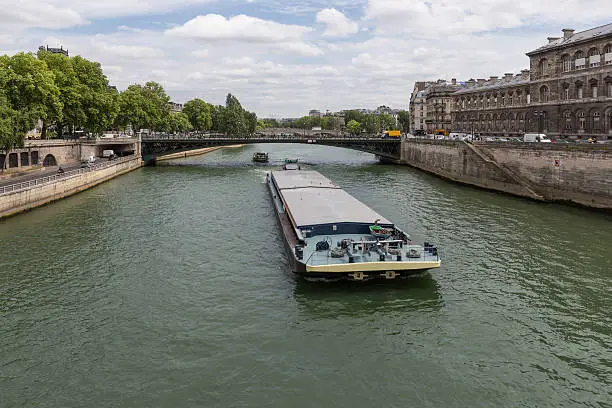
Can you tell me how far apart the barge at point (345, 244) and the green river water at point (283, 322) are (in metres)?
0.97

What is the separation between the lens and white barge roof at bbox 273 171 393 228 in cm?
2578

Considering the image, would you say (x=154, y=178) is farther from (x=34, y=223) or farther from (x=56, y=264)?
(x=56, y=264)

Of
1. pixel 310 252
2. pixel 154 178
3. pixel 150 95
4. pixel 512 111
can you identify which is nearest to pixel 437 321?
pixel 310 252

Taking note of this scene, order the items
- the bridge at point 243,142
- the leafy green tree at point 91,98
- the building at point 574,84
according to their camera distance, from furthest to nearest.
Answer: the bridge at point 243,142
the leafy green tree at point 91,98
the building at point 574,84

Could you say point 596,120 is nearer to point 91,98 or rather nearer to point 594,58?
point 594,58

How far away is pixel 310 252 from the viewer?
22.0m

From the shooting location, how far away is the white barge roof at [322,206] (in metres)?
25.8

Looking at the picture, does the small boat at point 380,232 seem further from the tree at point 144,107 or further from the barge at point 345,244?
the tree at point 144,107

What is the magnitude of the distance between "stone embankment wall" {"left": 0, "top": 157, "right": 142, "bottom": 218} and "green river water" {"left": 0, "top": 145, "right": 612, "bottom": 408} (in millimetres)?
2272

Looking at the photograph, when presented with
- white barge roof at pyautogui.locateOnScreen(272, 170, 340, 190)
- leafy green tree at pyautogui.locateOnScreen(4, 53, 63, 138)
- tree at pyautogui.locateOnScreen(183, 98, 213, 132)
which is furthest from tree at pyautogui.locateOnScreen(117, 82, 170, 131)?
white barge roof at pyautogui.locateOnScreen(272, 170, 340, 190)

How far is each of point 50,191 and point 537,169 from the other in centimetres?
4019

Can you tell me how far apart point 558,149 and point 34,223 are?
39262mm

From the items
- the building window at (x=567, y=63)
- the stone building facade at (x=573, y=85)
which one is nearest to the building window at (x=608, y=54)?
the stone building facade at (x=573, y=85)

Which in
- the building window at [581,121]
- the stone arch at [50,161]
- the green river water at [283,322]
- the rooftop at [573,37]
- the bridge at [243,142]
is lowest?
the green river water at [283,322]
